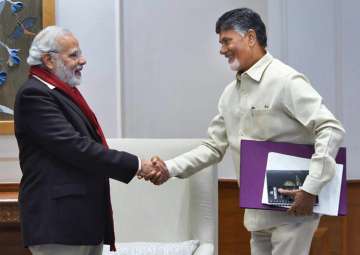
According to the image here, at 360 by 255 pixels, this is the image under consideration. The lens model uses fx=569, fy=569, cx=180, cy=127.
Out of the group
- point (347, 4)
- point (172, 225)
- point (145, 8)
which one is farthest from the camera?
point (145, 8)

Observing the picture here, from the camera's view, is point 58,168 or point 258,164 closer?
point 58,168

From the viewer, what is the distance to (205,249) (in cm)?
288

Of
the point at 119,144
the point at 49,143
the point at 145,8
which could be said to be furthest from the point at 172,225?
the point at 145,8

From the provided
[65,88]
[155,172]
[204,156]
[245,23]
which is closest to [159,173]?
[155,172]

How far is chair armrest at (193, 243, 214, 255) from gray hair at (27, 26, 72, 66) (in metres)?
1.24

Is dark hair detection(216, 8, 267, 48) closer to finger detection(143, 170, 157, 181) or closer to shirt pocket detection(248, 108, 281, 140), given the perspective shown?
shirt pocket detection(248, 108, 281, 140)

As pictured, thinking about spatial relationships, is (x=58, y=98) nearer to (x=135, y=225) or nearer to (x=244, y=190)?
(x=244, y=190)

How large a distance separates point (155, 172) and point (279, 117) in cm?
70

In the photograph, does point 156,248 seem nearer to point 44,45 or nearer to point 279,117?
point 279,117

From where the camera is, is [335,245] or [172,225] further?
[335,245]

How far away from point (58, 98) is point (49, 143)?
0.18 meters

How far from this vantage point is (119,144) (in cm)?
311

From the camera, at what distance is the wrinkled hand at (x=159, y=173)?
8.70 ft

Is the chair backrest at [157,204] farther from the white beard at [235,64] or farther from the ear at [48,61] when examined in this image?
the ear at [48,61]
